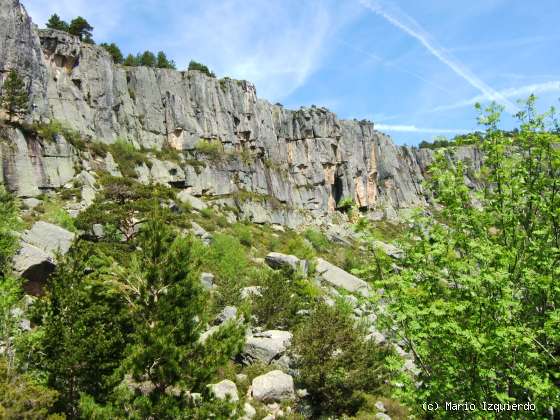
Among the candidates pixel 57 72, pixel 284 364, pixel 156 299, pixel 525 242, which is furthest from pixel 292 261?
pixel 57 72

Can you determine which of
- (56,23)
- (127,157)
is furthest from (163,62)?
(127,157)

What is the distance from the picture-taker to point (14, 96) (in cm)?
4247

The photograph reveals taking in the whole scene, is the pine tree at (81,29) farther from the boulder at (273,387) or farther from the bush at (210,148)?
the boulder at (273,387)

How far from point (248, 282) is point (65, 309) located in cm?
2085

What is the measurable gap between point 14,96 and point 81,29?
32018 mm

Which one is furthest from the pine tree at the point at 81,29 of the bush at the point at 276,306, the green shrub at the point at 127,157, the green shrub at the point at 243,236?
the bush at the point at 276,306

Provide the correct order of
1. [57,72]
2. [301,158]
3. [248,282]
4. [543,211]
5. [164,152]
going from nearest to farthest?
[543,211]
[248,282]
[57,72]
[164,152]
[301,158]

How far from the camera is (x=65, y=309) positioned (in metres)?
11.3

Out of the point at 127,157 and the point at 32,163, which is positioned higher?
the point at 127,157

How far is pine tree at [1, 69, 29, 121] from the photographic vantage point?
139 ft

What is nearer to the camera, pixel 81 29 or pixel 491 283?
pixel 491 283

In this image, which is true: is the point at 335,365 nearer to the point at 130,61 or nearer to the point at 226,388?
the point at 226,388

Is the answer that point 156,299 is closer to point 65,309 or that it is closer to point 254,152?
point 65,309

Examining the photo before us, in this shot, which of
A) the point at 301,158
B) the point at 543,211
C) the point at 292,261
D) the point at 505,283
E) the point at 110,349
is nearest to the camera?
the point at 505,283
